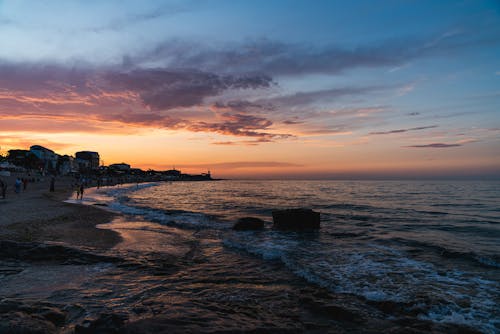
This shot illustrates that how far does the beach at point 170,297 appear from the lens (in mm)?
4805

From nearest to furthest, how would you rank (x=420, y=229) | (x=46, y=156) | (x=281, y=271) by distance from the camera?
1. (x=281, y=271)
2. (x=420, y=229)
3. (x=46, y=156)

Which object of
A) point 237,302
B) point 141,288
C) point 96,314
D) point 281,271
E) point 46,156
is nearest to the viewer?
point 96,314

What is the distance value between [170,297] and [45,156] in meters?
168

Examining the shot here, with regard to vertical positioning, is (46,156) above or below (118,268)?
above

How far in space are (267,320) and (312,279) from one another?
113 inches

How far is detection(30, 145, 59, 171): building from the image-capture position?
13400 cm

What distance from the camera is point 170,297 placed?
612cm

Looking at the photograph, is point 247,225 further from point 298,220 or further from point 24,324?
point 24,324

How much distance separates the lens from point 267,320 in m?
5.29

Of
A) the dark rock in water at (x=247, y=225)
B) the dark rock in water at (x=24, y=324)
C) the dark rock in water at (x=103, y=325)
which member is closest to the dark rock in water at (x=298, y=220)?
the dark rock in water at (x=247, y=225)

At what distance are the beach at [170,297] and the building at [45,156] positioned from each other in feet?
509

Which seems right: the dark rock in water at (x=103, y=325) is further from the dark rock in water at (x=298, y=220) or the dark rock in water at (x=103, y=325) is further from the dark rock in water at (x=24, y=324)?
the dark rock in water at (x=298, y=220)

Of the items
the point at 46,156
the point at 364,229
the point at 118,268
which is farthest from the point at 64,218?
the point at 46,156

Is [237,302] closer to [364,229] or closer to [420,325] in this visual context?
[420,325]
